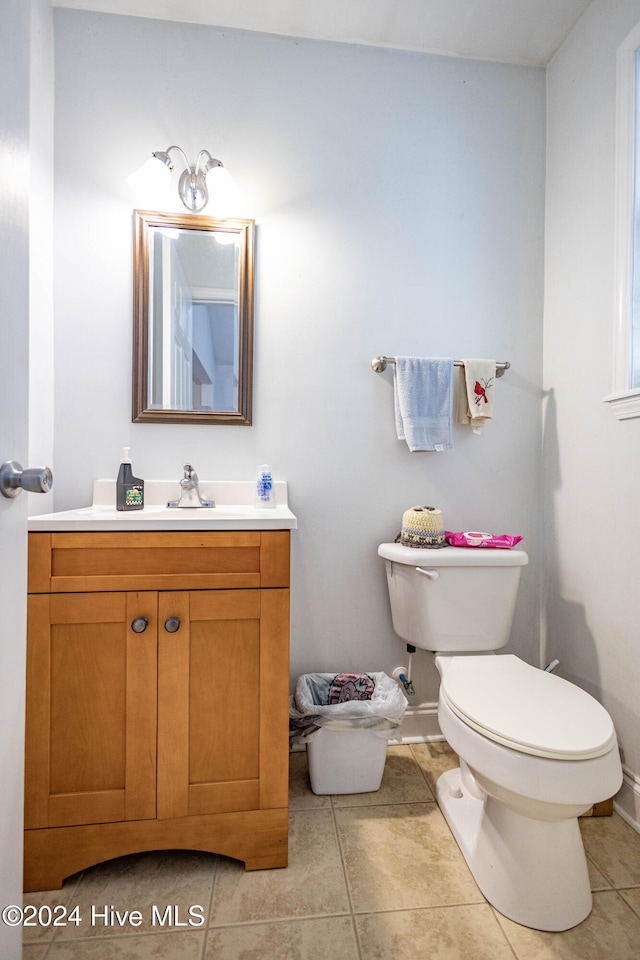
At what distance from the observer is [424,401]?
1.62 meters

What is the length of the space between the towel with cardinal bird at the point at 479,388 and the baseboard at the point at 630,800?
1.15 m

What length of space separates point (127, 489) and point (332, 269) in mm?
1048

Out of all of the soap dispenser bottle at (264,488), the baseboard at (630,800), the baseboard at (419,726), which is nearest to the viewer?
the baseboard at (630,800)

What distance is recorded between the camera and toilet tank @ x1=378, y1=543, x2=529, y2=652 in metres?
1.45

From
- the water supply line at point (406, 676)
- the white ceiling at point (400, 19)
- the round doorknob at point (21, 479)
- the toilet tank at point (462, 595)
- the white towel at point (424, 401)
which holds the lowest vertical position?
the water supply line at point (406, 676)

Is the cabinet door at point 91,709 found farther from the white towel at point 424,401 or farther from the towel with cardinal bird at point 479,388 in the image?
the towel with cardinal bird at point 479,388

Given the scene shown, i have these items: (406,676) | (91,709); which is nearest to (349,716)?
(406,676)

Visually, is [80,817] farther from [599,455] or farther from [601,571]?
[599,455]

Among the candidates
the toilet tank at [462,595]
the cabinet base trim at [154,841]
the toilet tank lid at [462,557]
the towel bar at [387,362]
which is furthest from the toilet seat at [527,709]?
the towel bar at [387,362]

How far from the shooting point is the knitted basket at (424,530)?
5.00 feet

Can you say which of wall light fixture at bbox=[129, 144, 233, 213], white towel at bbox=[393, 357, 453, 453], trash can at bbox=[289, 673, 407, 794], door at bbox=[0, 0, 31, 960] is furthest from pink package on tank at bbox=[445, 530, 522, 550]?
wall light fixture at bbox=[129, 144, 233, 213]

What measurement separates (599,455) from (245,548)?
1.16 m

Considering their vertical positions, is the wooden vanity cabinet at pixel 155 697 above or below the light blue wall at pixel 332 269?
below

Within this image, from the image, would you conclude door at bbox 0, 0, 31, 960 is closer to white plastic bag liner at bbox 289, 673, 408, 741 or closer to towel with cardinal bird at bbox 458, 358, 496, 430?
white plastic bag liner at bbox 289, 673, 408, 741
